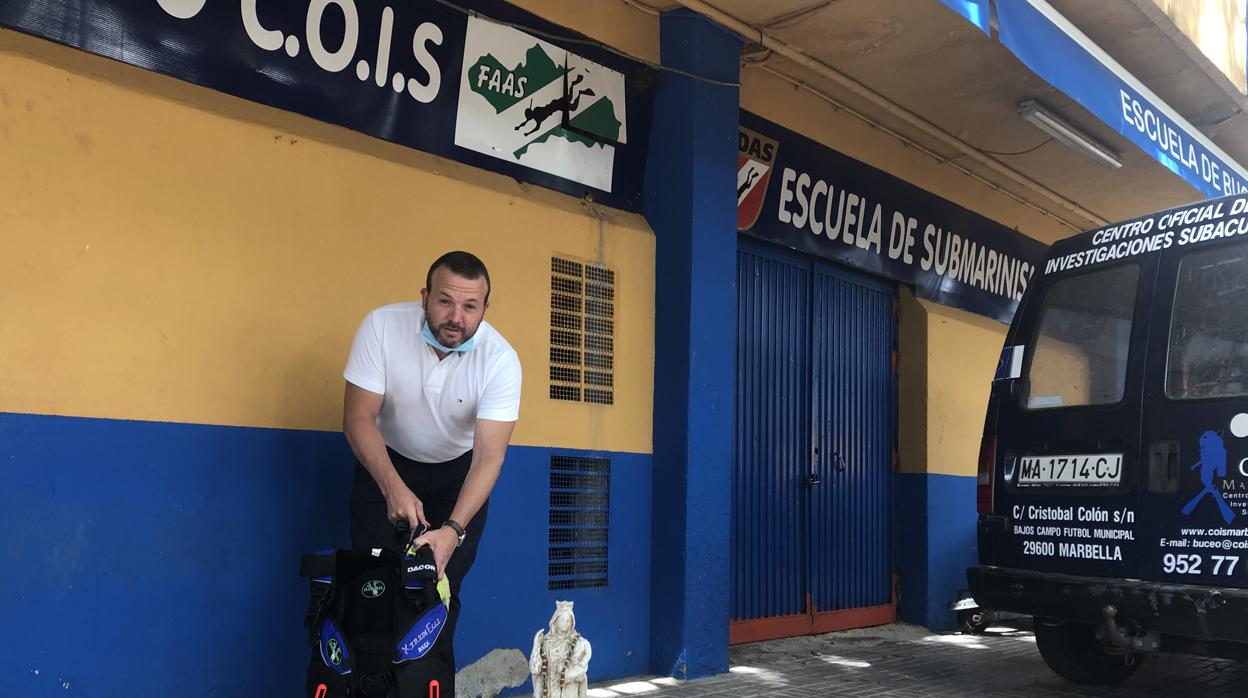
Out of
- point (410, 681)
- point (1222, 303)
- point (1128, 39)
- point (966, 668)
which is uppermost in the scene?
point (1128, 39)

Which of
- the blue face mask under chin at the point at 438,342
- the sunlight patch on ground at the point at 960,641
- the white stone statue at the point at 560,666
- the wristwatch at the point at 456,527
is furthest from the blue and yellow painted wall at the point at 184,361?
the sunlight patch on ground at the point at 960,641

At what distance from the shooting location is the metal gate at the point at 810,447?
7.07 meters

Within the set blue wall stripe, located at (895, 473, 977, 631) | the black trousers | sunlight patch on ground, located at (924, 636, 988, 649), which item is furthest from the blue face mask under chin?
blue wall stripe, located at (895, 473, 977, 631)

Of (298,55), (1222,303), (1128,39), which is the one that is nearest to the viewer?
(298,55)

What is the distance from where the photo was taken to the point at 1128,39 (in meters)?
7.29

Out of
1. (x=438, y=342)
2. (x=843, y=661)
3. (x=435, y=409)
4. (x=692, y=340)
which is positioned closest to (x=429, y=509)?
(x=435, y=409)

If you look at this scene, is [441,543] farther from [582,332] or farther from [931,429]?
[931,429]

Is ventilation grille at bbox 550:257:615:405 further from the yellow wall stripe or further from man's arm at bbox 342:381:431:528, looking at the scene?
man's arm at bbox 342:381:431:528

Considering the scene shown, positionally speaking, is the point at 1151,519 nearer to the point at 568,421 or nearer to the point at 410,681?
the point at 568,421

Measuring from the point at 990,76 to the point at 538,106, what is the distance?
10.6 ft

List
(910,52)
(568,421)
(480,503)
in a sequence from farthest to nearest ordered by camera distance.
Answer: (910,52) < (568,421) < (480,503)

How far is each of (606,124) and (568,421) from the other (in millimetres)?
1640

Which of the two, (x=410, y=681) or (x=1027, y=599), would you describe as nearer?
(x=410, y=681)

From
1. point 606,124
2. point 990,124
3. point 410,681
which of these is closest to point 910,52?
point 990,124
